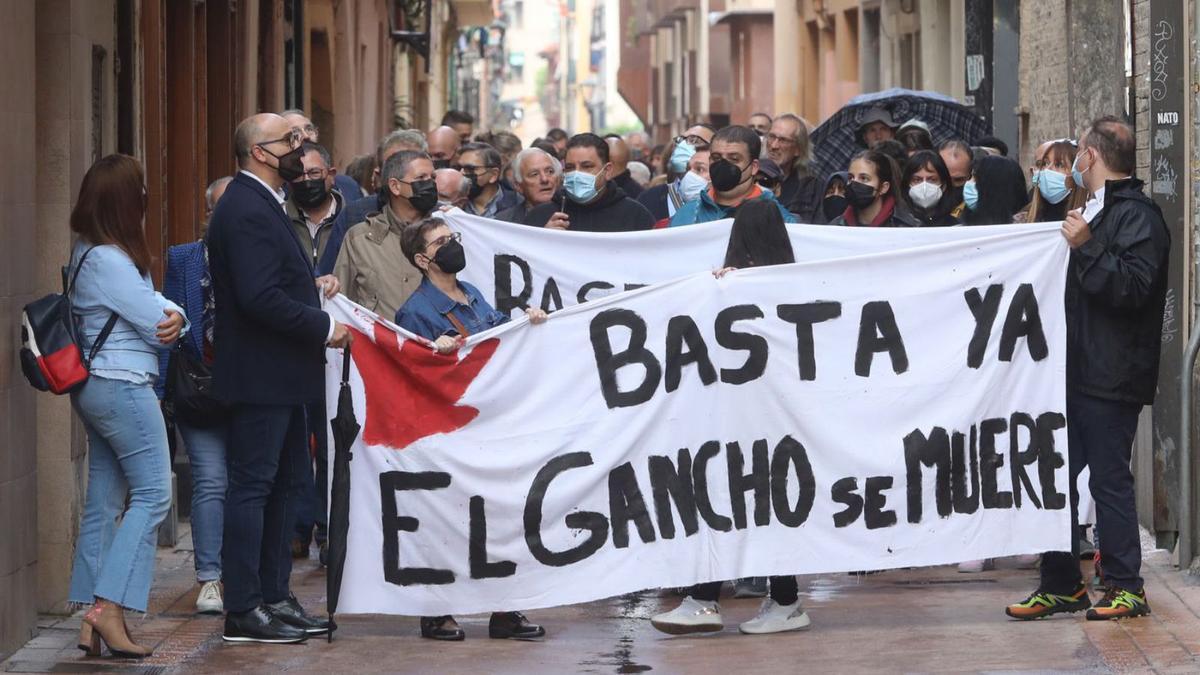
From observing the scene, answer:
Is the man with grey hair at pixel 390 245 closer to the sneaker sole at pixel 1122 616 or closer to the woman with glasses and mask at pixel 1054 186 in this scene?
the woman with glasses and mask at pixel 1054 186

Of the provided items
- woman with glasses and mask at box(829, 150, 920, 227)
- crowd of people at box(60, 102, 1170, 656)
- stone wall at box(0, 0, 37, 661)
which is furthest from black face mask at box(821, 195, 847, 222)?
stone wall at box(0, 0, 37, 661)

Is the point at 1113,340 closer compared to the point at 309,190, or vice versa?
the point at 1113,340

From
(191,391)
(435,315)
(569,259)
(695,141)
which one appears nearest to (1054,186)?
(569,259)

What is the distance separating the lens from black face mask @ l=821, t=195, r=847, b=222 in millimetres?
11945

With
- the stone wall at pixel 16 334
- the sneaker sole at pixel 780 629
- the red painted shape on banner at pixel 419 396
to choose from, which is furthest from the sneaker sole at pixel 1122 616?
the stone wall at pixel 16 334

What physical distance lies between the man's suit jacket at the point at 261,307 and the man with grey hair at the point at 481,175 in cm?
359

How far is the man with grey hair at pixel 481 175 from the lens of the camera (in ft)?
40.2

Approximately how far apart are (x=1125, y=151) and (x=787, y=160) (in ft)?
13.7

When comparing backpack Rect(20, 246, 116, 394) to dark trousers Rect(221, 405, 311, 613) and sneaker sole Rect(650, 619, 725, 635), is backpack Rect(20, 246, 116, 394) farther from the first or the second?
sneaker sole Rect(650, 619, 725, 635)

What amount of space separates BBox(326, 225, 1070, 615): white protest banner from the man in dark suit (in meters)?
0.24

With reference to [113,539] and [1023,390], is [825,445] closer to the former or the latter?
[1023,390]

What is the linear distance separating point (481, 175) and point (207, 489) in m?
3.45

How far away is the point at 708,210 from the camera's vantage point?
1024 centimetres

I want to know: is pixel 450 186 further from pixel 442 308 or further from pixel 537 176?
pixel 442 308
